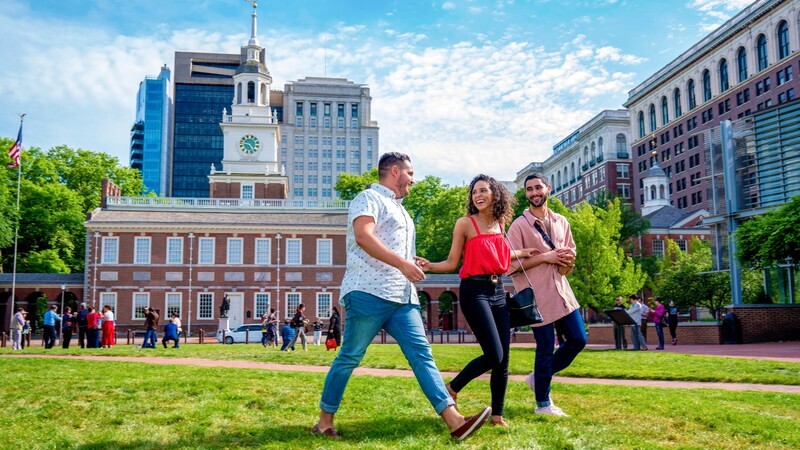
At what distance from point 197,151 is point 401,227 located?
135140 millimetres

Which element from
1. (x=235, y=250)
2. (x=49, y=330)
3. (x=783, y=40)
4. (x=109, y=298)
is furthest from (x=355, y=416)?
(x=783, y=40)

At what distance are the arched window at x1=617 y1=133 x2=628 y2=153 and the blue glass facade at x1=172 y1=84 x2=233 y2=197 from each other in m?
74.6

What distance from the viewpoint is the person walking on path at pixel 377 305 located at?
209 inches

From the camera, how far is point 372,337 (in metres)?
5.46

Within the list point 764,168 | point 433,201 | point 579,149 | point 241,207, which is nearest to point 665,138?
point 579,149

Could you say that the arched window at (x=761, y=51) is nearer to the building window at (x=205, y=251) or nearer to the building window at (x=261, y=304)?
the building window at (x=261, y=304)

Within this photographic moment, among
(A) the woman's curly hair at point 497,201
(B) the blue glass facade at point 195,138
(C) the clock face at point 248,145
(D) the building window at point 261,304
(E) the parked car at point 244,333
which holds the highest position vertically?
(B) the blue glass facade at point 195,138

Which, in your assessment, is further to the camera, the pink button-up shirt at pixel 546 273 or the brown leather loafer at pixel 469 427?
the pink button-up shirt at pixel 546 273

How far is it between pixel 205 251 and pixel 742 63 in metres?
53.6

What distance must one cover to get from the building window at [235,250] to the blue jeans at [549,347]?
4109cm

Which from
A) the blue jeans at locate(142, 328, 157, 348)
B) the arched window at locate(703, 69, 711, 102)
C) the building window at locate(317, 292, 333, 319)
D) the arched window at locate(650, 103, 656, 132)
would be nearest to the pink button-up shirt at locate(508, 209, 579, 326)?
the blue jeans at locate(142, 328, 157, 348)

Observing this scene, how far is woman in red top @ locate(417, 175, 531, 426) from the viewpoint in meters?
5.73

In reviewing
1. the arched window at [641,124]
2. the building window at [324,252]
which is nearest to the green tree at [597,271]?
the building window at [324,252]

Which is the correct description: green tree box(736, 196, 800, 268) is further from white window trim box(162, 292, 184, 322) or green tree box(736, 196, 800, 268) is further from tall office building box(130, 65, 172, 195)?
tall office building box(130, 65, 172, 195)
